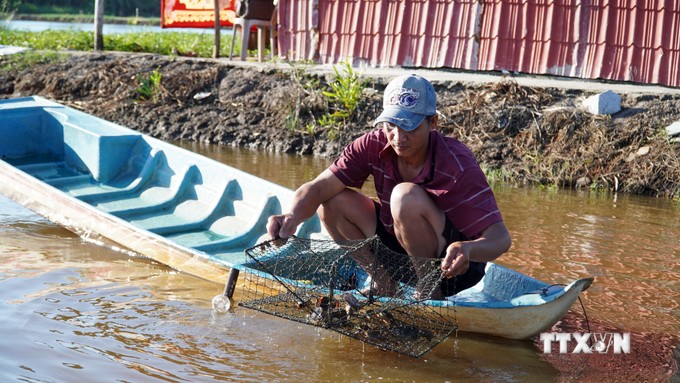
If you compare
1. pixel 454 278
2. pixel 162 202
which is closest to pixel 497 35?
pixel 162 202

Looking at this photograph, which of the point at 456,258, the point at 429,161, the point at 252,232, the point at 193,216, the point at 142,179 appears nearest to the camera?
the point at 456,258

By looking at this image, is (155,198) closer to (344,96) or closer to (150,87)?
(344,96)

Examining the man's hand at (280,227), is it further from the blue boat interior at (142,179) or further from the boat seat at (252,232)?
the boat seat at (252,232)

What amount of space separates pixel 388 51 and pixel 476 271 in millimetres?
8431

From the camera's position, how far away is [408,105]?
4191 millimetres

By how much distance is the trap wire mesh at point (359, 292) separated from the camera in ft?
13.8

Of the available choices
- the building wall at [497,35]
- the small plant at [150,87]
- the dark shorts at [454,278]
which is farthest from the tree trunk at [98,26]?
the dark shorts at [454,278]

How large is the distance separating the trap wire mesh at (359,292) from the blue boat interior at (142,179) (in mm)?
540

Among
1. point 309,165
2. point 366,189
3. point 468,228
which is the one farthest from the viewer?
point 309,165

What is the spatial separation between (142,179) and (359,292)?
3.08 meters

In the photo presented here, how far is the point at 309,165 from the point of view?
391 inches

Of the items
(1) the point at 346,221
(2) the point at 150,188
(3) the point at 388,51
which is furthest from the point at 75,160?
(3) the point at 388,51

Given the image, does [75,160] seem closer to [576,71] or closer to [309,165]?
[309,165]

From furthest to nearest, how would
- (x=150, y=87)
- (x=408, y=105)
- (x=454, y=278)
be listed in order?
(x=150, y=87) < (x=454, y=278) < (x=408, y=105)
